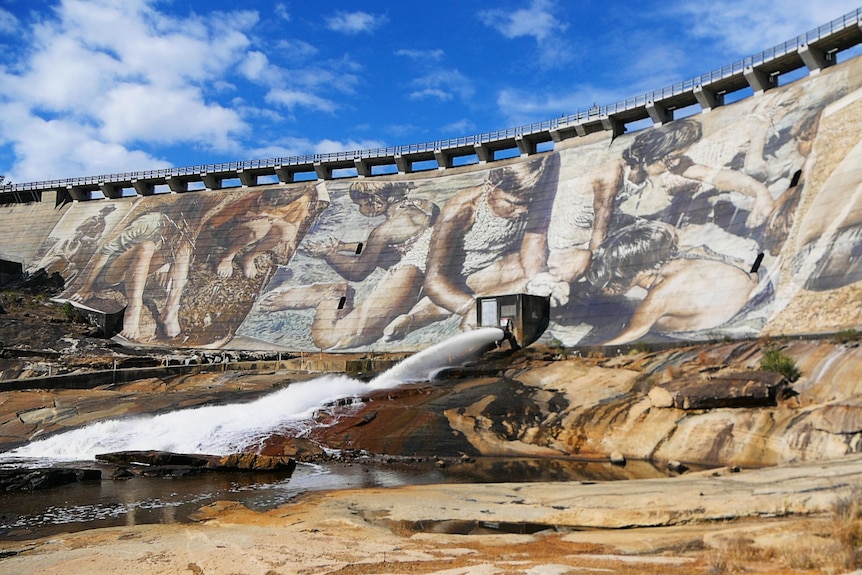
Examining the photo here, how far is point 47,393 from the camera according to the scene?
101 ft

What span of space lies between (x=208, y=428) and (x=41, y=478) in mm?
7582

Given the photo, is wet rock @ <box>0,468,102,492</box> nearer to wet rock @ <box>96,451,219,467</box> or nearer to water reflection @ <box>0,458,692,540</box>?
water reflection @ <box>0,458,692,540</box>

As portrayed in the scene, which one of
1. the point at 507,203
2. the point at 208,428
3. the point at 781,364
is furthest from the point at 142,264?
the point at 781,364

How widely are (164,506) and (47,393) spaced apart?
19634mm

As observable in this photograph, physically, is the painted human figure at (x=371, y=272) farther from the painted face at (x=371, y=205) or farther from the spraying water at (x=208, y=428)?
the spraying water at (x=208, y=428)

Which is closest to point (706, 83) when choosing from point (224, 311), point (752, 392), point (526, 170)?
point (526, 170)

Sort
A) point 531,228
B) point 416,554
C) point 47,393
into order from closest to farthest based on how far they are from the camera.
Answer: point 416,554 → point 47,393 → point 531,228

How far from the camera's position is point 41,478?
17.5 meters

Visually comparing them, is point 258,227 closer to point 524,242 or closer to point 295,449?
point 524,242

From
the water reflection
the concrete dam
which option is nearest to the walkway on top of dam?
the concrete dam

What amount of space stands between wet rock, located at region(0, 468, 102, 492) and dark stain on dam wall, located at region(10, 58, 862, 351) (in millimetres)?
27013

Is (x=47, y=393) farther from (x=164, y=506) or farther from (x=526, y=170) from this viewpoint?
(x=526, y=170)

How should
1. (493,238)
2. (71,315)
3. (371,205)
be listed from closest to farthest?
1. (493,238)
2. (71,315)
3. (371,205)

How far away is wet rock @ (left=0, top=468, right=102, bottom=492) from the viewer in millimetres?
16984
